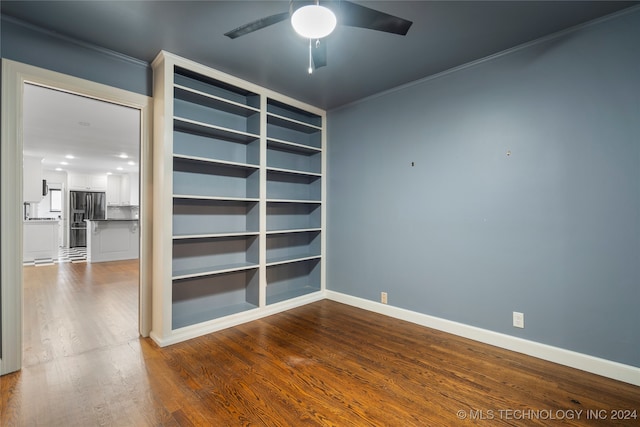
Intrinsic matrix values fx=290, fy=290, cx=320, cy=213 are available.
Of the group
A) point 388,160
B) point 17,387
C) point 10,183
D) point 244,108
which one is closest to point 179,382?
point 17,387

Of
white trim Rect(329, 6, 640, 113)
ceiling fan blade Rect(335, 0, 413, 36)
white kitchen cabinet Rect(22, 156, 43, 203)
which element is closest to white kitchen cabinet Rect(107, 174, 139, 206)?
white kitchen cabinet Rect(22, 156, 43, 203)

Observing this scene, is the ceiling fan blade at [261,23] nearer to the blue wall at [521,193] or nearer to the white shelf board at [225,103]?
the white shelf board at [225,103]

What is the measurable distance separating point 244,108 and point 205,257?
1742 mm

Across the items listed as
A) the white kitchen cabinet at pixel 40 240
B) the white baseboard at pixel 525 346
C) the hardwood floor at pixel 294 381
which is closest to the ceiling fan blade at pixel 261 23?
the hardwood floor at pixel 294 381

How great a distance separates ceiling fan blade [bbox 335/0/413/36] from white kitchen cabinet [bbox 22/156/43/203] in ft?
29.6

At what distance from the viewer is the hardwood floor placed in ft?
5.75

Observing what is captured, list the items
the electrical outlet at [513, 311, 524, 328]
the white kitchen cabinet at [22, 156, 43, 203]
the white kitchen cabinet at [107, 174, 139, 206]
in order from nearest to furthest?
the electrical outlet at [513, 311, 524, 328]
the white kitchen cabinet at [22, 156, 43, 203]
the white kitchen cabinet at [107, 174, 139, 206]

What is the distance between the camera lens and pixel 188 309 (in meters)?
3.14

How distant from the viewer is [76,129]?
201 inches

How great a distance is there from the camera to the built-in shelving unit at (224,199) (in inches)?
107

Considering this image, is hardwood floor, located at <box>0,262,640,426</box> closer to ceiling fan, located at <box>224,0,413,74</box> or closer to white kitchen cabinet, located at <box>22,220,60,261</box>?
ceiling fan, located at <box>224,0,413,74</box>

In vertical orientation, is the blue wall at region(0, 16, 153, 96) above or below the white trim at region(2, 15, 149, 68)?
below

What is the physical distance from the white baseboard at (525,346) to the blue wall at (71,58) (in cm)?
357

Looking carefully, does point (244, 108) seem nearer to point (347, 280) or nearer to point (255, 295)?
point (255, 295)
